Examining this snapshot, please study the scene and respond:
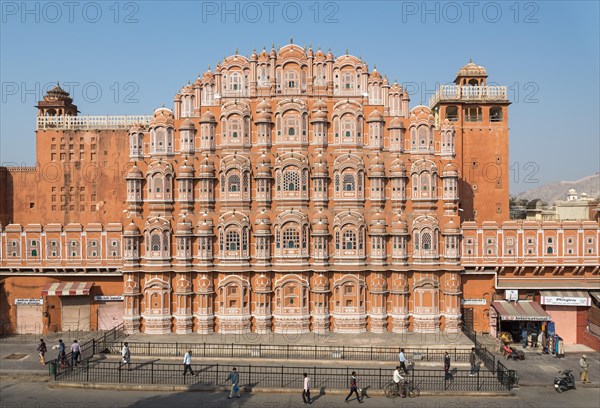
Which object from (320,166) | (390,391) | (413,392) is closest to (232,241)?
(320,166)

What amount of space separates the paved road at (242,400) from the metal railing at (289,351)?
544cm

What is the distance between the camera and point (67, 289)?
139 feet

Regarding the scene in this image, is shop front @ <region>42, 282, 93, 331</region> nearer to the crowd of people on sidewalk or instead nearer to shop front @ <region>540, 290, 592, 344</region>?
the crowd of people on sidewalk

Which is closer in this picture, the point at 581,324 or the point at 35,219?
the point at 581,324

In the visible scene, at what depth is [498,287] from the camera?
→ 41625 mm

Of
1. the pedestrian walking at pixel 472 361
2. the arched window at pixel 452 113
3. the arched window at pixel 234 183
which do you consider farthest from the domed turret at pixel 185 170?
the arched window at pixel 452 113

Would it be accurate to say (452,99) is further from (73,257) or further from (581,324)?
(73,257)

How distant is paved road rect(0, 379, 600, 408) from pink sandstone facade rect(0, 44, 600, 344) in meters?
10.8

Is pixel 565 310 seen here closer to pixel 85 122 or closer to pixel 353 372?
pixel 353 372

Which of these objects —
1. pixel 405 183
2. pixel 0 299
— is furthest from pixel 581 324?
pixel 0 299

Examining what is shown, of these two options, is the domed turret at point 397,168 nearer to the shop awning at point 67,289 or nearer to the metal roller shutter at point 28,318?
the shop awning at point 67,289

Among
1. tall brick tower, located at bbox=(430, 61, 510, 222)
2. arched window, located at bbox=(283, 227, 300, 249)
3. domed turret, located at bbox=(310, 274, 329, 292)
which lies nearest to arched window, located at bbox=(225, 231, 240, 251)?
arched window, located at bbox=(283, 227, 300, 249)

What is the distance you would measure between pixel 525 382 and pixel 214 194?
83.7 feet

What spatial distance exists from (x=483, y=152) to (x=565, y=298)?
49.7ft
